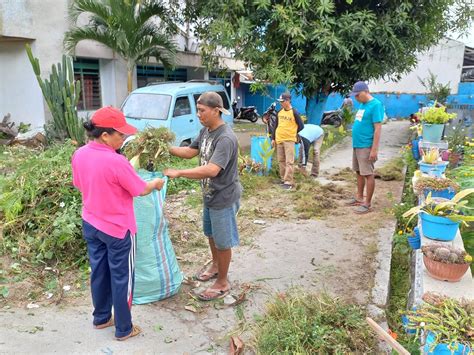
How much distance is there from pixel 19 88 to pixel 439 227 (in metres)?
11.8

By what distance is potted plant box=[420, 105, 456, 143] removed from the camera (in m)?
7.46

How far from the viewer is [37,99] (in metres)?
11.4

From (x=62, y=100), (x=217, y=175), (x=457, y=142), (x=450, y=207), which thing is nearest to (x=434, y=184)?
(x=450, y=207)

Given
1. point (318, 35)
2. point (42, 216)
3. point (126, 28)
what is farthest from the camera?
point (126, 28)

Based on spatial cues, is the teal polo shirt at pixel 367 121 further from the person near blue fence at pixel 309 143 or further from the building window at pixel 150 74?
the building window at pixel 150 74

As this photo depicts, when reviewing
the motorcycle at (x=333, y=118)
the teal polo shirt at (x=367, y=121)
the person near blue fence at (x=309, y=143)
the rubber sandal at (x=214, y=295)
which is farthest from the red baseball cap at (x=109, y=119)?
the motorcycle at (x=333, y=118)

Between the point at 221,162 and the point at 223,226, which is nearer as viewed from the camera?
the point at 221,162

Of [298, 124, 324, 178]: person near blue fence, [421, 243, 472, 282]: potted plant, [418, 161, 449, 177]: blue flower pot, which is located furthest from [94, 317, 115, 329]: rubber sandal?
[298, 124, 324, 178]: person near blue fence

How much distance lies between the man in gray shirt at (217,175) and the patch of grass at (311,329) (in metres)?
0.65

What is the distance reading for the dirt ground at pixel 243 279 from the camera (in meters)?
3.00

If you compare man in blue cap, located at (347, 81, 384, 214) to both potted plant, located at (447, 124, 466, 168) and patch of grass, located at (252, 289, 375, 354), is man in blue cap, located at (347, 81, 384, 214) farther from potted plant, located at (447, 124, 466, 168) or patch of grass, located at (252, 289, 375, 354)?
patch of grass, located at (252, 289, 375, 354)

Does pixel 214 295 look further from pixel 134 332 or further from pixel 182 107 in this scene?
pixel 182 107

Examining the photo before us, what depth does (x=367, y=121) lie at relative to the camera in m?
5.44

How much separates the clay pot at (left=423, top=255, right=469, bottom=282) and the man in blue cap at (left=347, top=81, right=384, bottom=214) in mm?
2488
